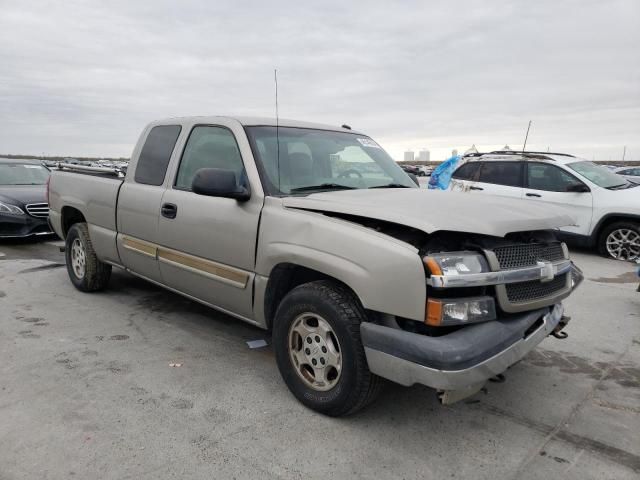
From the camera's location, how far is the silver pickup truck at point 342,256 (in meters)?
2.57

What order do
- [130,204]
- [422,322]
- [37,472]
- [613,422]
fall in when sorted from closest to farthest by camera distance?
[37,472]
[422,322]
[613,422]
[130,204]

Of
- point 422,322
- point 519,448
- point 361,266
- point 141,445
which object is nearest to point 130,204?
point 141,445

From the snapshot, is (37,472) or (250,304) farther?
(250,304)

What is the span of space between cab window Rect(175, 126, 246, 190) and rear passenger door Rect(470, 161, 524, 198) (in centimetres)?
648

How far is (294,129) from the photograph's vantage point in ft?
13.4

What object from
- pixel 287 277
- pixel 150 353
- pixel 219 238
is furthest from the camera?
pixel 150 353

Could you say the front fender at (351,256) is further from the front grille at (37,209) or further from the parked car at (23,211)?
the front grille at (37,209)

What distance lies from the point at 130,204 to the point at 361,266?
283 cm

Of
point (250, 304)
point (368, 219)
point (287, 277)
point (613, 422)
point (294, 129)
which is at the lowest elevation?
point (613, 422)

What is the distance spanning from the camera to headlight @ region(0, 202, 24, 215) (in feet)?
28.3

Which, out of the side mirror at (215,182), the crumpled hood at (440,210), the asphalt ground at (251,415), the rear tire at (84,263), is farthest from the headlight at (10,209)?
the crumpled hood at (440,210)

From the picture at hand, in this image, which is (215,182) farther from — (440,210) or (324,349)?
(440,210)

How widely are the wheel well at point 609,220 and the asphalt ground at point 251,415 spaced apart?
4061mm

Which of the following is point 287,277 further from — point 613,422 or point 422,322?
point 613,422
